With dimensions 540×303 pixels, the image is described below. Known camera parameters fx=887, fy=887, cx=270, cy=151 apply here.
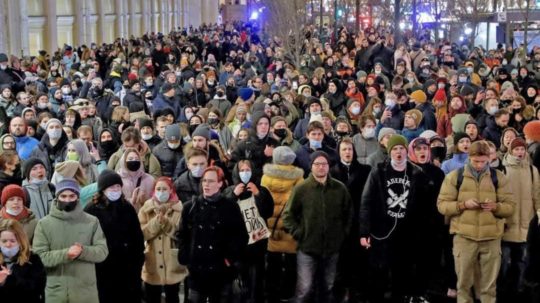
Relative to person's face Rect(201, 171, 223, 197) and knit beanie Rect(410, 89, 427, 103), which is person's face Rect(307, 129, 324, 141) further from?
knit beanie Rect(410, 89, 427, 103)

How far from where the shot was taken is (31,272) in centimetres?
712

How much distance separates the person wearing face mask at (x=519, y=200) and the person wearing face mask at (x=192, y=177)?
10.9ft

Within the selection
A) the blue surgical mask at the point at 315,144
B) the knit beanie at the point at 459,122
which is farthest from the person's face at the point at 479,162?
the knit beanie at the point at 459,122

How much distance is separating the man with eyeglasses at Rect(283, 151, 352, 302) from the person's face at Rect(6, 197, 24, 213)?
2.69 metres

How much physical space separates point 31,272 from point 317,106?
745 centimetres

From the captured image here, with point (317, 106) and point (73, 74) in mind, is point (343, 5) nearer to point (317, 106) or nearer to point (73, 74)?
point (73, 74)

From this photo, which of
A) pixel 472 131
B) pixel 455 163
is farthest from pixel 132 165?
pixel 472 131

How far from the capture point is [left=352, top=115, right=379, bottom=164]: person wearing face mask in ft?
37.4

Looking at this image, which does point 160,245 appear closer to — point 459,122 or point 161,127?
point 161,127

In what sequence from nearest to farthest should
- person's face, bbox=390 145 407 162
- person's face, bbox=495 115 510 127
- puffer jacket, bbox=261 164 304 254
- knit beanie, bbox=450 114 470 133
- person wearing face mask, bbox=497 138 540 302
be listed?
person's face, bbox=390 145 407 162 → puffer jacket, bbox=261 164 304 254 → person wearing face mask, bbox=497 138 540 302 → person's face, bbox=495 115 510 127 → knit beanie, bbox=450 114 470 133

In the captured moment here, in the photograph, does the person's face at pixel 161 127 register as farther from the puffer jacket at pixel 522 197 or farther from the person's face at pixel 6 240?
the person's face at pixel 6 240

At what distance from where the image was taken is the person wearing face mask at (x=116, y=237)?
8.13m

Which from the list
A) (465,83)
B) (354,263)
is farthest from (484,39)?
(354,263)

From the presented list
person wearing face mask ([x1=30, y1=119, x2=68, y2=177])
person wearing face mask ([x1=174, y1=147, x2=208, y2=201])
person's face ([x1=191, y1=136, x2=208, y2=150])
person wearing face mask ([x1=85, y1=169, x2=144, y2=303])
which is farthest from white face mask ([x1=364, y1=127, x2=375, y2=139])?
person wearing face mask ([x1=85, y1=169, x2=144, y2=303])
